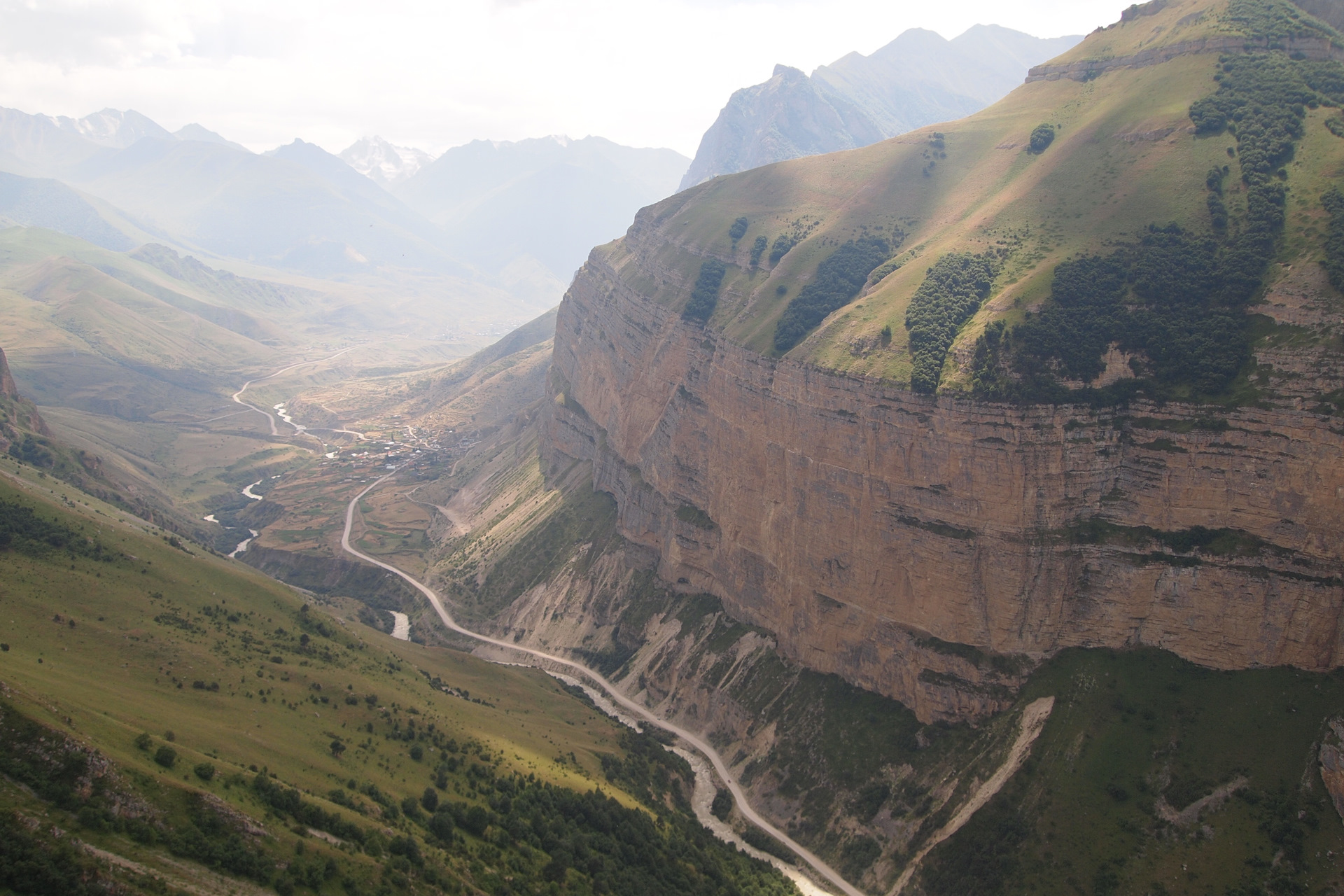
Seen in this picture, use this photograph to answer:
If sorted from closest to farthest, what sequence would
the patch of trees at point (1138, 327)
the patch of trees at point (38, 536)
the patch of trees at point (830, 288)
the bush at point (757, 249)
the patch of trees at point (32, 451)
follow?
the patch of trees at point (1138, 327) < the patch of trees at point (38, 536) < the patch of trees at point (830, 288) < the patch of trees at point (32, 451) < the bush at point (757, 249)

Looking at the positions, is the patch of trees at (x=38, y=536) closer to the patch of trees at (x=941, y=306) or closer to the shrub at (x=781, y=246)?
the patch of trees at (x=941, y=306)

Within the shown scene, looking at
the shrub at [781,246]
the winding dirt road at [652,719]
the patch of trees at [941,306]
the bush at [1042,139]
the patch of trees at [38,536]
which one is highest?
the bush at [1042,139]

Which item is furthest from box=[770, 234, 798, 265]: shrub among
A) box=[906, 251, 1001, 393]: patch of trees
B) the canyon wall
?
box=[906, 251, 1001, 393]: patch of trees

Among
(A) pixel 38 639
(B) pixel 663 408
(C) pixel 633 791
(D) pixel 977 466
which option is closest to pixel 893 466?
(D) pixel 977 466

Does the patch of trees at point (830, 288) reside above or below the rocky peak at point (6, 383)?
below

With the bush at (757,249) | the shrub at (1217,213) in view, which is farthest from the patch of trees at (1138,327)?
the bush at (757,249)

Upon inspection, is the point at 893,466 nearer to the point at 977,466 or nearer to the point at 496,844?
the point at 977,466

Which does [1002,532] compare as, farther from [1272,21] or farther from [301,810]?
[1272,21]
